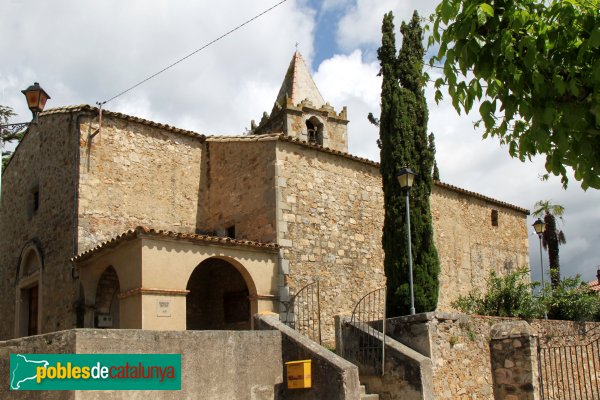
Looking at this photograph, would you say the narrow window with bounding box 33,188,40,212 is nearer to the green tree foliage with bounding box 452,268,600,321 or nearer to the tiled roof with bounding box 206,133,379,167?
the tiled roof with bounding box 206,133,379,167

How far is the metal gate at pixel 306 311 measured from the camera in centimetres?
1587

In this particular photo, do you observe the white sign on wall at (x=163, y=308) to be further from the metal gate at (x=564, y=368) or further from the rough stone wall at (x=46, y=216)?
the metal gate at (x=564, y=368)

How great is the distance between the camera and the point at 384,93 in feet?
52.1

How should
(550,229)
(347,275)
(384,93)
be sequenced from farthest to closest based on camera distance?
(550,229) < (347,275) < (384,93)

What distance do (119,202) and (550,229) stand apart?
27.0 metres

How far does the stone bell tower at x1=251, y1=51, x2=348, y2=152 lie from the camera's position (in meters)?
25.5

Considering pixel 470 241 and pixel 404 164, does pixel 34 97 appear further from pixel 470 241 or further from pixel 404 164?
pixel 470 241

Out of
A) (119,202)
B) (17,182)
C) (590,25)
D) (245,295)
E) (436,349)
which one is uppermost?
(17,182)

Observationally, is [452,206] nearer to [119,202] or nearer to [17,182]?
[119,202]

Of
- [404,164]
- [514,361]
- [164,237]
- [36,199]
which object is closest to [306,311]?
[164,237]

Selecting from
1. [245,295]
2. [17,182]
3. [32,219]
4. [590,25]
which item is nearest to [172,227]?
[245,295]

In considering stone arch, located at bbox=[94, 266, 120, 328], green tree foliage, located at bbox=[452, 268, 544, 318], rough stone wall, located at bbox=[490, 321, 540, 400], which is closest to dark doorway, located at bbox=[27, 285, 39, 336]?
stone arch, located at bbox=[94, 266, 120, 328]

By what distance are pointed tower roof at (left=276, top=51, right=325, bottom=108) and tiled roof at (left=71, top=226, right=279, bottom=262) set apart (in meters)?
12.4

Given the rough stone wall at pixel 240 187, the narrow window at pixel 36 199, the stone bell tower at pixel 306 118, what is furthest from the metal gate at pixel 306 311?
the stone bell tower at pixel 306 118
